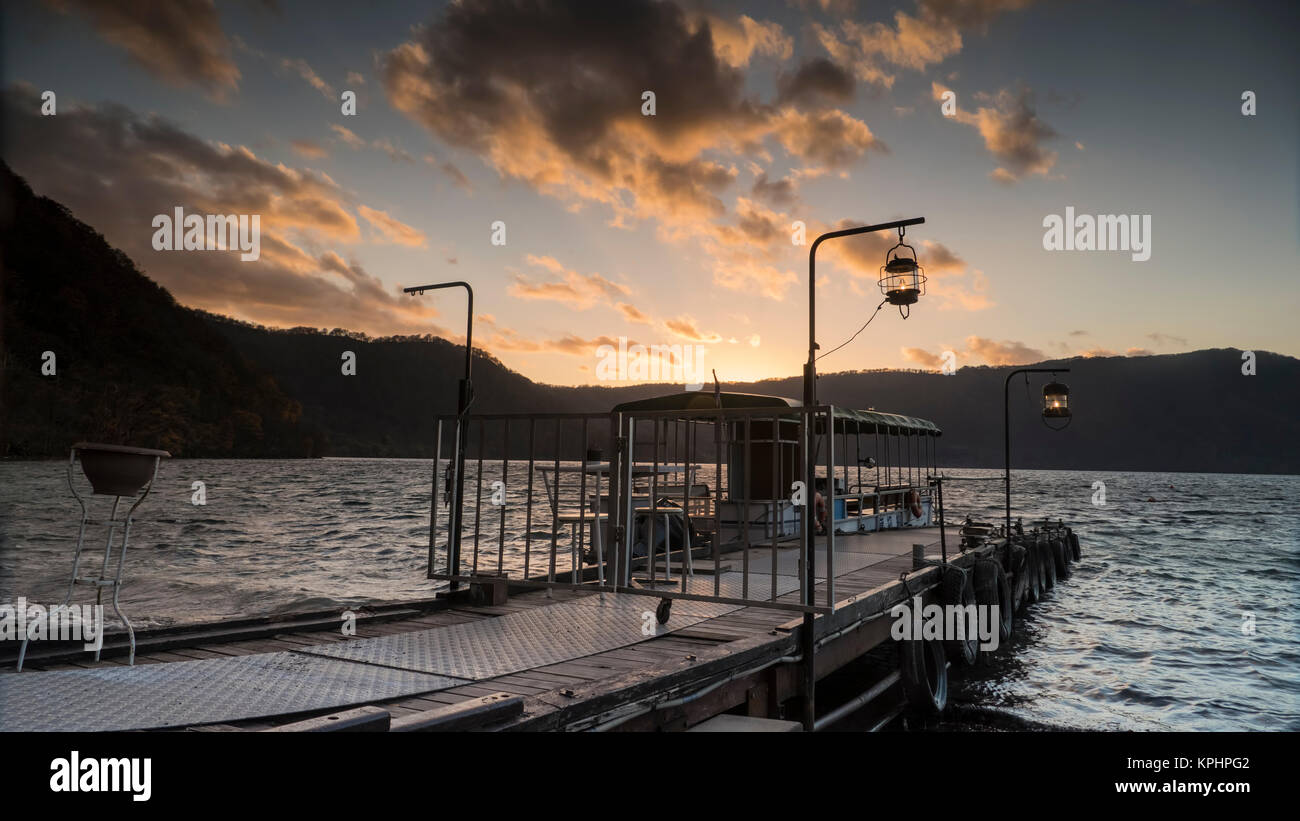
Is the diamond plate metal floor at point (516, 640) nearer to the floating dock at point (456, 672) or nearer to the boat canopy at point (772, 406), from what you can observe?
the floating dock at point (456, 672)

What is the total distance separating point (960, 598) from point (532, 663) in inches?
315

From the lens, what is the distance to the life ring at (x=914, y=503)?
1994 cm

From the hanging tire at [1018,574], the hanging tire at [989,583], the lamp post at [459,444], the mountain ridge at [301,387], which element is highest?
the mountain ridge at [301,387]

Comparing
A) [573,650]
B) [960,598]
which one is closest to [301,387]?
[960,598]

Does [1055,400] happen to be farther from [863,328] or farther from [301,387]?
[301,387]

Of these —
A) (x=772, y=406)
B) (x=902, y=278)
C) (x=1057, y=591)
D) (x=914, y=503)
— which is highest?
(x=902, y=278)

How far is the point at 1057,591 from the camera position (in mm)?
22219

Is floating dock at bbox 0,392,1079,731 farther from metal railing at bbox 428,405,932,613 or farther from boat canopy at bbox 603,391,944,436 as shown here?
boat canopy at bbox 603,391,944,436

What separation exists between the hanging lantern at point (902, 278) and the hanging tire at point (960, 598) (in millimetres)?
4372

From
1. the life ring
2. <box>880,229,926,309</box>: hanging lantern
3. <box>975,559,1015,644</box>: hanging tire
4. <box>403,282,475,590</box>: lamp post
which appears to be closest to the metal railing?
<box>403,282,475,590</box>: lamp post

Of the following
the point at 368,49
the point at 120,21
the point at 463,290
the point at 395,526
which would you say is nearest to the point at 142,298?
the point at 395,526

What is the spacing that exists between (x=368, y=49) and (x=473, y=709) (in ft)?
54.8

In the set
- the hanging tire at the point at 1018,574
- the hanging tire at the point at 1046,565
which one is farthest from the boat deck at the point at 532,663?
the hanging tire at the point at 1046,565

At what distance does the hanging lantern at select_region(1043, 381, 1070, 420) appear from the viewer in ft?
50.9
